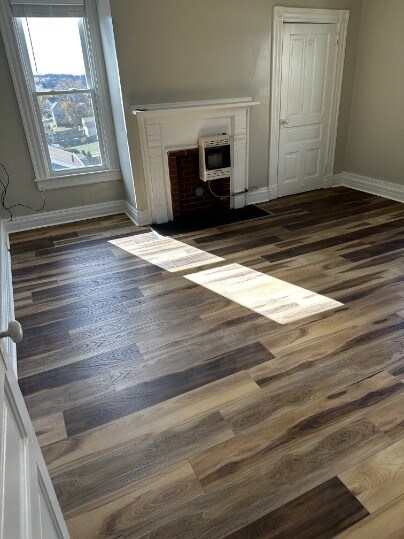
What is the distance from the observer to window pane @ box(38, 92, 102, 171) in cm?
396

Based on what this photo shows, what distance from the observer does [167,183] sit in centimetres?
414

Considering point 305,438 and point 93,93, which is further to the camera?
point 93,93

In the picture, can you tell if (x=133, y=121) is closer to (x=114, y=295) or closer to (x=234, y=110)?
(x=234, y=110)

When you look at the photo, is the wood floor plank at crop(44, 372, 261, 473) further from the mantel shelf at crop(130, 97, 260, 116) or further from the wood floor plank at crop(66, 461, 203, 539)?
the mantel shelf at crop(130, 97, 260, 116)

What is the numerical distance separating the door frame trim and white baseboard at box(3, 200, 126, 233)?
6.57 feet

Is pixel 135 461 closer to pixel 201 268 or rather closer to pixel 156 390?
pixel 156 390

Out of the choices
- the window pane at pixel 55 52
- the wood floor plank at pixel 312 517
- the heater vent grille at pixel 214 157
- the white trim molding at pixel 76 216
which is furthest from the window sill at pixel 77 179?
the wood floor plank at pixel 312 517

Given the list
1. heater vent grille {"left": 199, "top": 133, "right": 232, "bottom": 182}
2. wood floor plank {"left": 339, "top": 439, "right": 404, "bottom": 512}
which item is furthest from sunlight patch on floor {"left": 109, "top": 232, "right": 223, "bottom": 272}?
wood floor plank {"left": 339, "top": 439, "right": 404, "bottom": 512}

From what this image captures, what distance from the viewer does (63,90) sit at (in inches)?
155

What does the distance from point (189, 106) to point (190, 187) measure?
86cm

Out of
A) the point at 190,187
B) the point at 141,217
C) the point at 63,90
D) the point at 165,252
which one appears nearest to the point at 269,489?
the point at 165,252

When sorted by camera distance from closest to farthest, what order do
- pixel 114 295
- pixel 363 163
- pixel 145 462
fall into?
pixel 145 462, pixel 114 295, pixel 363 163

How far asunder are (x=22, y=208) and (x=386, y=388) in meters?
3.90

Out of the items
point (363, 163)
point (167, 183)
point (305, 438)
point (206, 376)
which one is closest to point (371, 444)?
point (305, 438)
